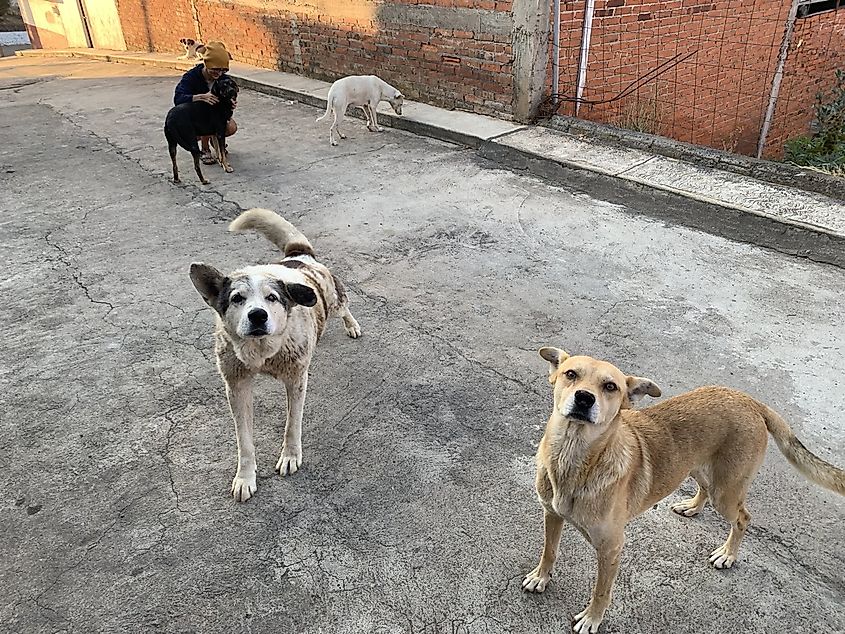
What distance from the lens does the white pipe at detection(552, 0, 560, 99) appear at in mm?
7318

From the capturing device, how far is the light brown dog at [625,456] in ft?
7.54

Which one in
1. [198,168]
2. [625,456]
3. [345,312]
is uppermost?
[625,456]

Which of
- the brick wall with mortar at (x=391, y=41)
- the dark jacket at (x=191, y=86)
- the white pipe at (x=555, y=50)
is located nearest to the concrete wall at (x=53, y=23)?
the brick wall with mortar at (x=391, y=41)

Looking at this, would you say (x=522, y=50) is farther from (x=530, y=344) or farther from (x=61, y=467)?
(x=61, y=467)

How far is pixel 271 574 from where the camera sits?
2.78m

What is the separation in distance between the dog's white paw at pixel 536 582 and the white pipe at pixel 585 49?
651cm

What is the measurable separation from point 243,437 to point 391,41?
26.1 feet

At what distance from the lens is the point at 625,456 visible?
238cm

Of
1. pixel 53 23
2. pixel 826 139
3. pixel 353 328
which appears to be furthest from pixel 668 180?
pixel 53 23

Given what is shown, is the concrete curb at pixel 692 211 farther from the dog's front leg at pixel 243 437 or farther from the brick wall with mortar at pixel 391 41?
the dog's front leg at pixel 243 437

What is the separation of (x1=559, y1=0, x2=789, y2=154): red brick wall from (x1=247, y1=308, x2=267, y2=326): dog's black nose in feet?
20.7

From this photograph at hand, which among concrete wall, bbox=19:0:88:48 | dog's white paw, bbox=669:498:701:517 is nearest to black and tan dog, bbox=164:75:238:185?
dog's white paw, bbox=669:498:701:517

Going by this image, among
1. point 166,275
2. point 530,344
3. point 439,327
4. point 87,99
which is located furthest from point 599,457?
point 87,99

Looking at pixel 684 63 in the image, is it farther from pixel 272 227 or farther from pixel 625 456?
pixel 625 456
